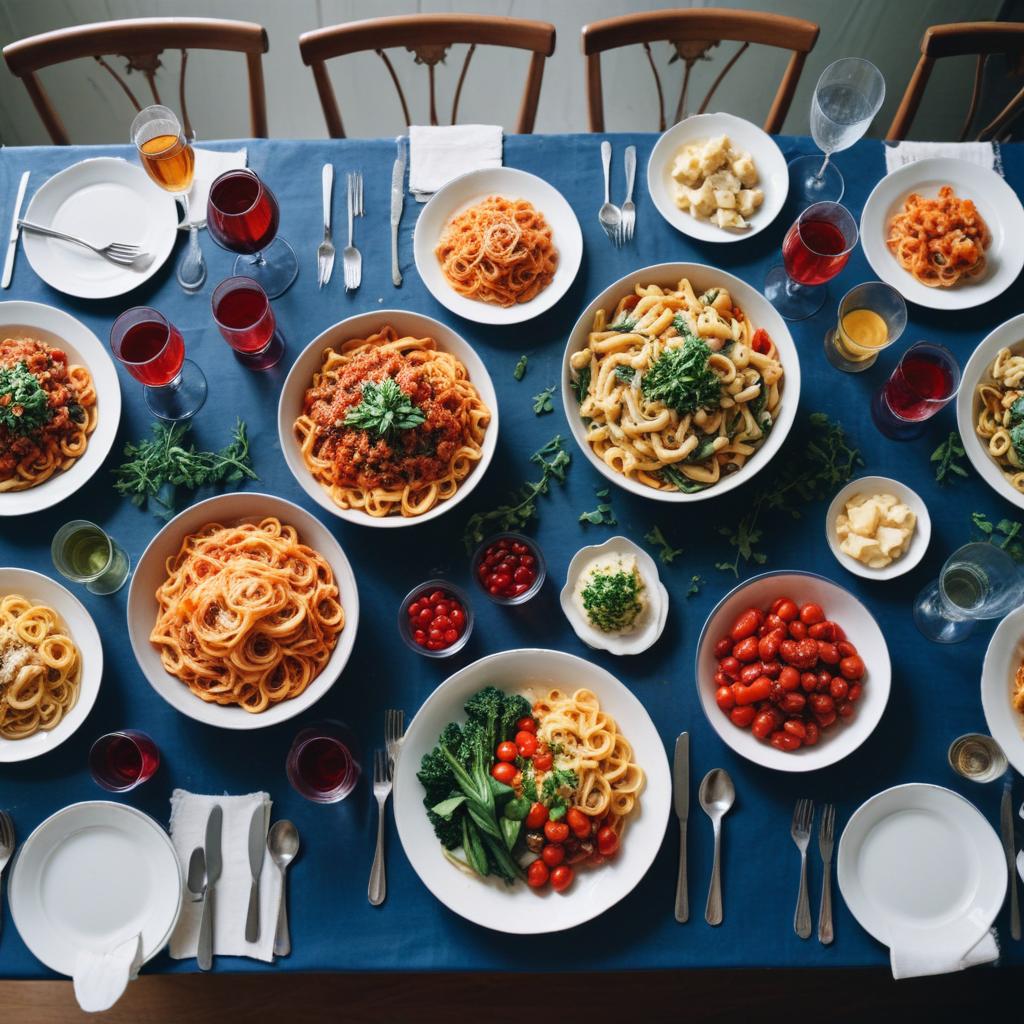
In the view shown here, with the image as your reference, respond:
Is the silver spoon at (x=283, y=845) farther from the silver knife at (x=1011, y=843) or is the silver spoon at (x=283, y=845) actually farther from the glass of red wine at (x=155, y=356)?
the silver knife at (x=1011, y=843)

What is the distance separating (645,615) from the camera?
112 inches

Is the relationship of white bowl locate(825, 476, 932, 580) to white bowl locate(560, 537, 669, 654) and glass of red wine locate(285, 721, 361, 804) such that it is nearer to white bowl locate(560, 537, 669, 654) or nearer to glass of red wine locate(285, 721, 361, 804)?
white bowl locate(560, 537, 669, 654)

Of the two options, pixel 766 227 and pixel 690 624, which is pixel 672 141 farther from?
pixel 690 624

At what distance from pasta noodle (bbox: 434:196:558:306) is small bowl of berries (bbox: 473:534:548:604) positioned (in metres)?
0.94

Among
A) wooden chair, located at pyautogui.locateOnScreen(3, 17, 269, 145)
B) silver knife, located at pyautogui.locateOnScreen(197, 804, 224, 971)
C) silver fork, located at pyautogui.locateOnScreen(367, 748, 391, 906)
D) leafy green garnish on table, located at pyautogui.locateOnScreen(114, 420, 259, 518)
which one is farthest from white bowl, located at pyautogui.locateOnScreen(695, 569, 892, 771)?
wooden chair, located at pyautogui.locateOnScreen(3, 17, 269, 145)

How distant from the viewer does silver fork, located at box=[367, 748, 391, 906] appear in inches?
105

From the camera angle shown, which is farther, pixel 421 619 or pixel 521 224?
pixel 521 224

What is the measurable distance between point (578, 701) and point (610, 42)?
106 inches

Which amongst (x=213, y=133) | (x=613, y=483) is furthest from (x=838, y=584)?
(x=213, y=133)

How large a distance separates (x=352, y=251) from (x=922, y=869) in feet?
9.63

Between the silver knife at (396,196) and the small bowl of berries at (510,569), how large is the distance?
115 centimetres

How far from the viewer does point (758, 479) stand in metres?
3.03

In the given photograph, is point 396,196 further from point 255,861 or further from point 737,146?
point 255,861

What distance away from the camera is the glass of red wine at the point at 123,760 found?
2.66m
